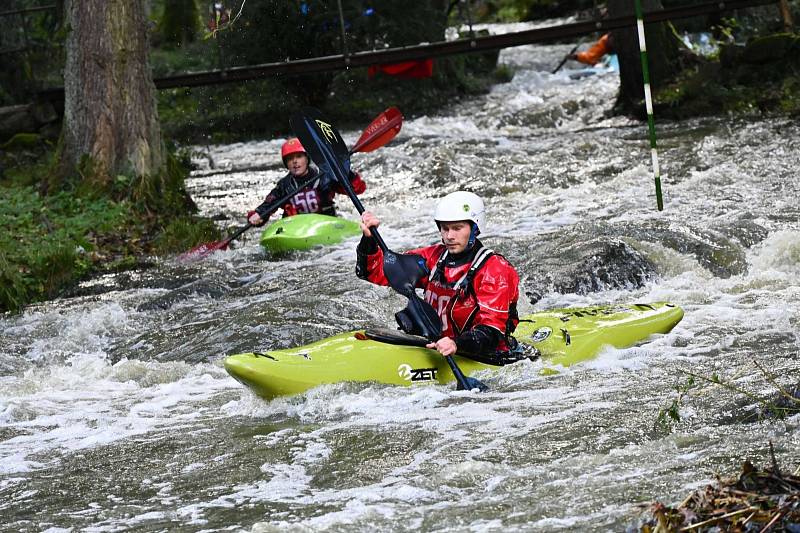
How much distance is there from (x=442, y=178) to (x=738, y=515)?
9527 mm

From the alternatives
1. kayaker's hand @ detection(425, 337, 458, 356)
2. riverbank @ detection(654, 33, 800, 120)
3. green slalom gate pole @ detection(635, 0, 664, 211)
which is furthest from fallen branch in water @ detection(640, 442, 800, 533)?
riverbank @ detection(654, 33, 800, 120)

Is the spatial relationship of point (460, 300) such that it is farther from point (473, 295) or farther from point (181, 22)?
point (181, 22)

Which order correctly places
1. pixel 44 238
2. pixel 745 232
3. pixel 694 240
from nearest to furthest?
pixel 694 240, pixel 745 232, pixel 44 238

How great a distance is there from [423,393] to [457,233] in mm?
772

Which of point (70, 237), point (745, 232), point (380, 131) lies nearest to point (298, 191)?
point (380, 131)

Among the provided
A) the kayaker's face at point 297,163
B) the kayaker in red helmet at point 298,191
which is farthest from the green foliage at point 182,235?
the kayaker's face at point 297,163

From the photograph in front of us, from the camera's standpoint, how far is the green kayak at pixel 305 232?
29.5 ft

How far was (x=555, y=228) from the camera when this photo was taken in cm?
908

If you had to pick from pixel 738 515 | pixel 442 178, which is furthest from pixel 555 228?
pixel 738 515

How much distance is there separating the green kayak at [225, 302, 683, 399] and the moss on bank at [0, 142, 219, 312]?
353cm

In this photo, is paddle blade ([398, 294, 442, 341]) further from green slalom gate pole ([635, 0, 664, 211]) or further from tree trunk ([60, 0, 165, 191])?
tree trunk ([60, 0, 165, 191])

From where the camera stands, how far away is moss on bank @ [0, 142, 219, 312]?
8.32 m

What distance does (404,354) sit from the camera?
5.24m

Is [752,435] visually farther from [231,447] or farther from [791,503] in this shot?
[231,447]
